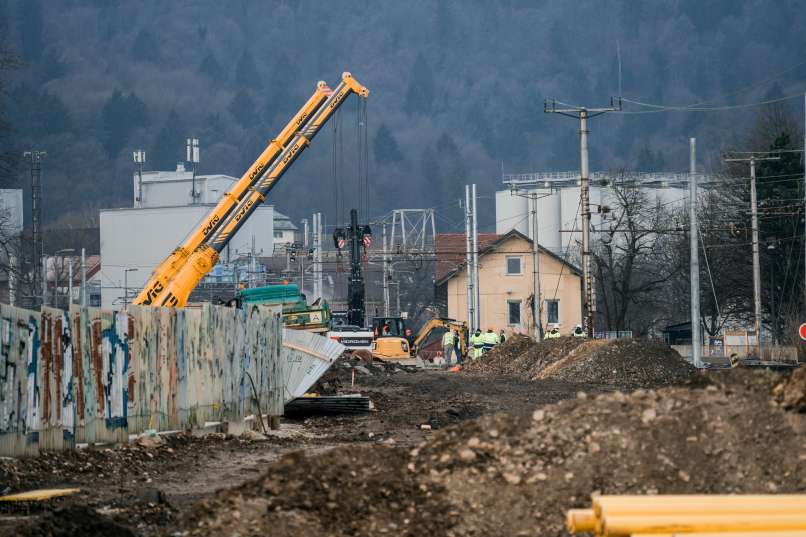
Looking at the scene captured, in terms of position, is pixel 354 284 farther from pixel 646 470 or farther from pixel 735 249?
pixel 646 470

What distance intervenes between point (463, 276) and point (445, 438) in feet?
255

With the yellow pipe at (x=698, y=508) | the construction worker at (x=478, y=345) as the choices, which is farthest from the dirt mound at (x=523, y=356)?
the yellow pipe at (x=698, y=508)

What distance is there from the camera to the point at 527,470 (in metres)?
10.2

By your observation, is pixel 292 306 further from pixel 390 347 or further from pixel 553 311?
pixel 553 311

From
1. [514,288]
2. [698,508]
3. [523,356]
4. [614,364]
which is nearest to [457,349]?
[523,356]

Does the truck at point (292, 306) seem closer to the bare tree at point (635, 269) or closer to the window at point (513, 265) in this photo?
the bare tree at point (635, 269)

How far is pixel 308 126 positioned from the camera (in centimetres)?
4194

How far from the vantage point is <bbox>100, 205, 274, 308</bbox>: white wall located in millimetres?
107500

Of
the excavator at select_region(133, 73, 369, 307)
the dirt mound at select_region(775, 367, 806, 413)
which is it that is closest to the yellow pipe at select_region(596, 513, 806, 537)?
the dirt mound at select_region(775, 367, 806, 413)

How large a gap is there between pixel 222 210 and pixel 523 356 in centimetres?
1158

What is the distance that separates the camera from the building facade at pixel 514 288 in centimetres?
8750

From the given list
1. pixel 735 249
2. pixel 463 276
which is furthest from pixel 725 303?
pixel 463 276

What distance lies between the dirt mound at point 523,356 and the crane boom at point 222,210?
10366 millimetres

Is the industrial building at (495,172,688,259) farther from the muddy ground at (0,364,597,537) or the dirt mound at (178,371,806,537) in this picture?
the dirt mound at (178,371,806,537)
